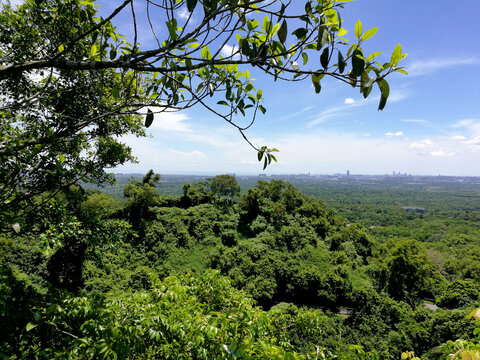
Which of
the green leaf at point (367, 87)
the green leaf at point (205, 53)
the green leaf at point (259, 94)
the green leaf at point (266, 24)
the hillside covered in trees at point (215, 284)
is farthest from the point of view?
the hillside covered in trees at point (215, 284)

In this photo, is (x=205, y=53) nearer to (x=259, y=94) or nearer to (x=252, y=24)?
(x=252, y=24)

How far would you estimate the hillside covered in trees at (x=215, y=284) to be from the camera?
7.51 feet

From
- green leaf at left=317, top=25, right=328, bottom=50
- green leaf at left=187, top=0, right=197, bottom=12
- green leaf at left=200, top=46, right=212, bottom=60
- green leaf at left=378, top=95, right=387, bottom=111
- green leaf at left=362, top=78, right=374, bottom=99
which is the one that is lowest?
green leaf at left=378, top=95, right=387, bottom=111

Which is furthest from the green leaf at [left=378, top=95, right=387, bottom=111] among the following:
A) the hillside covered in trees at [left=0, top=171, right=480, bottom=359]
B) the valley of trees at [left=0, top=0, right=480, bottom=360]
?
the hillside covered in trees at [left=0, top=171, right=480, bottom=359]

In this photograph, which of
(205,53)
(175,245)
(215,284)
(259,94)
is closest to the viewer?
(205,53)

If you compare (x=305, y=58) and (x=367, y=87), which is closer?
(x=367, y=87)

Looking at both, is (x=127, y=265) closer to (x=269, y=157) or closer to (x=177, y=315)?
(x=177, y=315)

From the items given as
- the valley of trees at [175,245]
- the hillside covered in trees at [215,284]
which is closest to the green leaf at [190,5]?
the valley of trees at [175,245]

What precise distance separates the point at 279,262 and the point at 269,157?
2155 cm

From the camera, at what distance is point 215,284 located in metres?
3.74

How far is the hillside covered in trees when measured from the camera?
2289mm

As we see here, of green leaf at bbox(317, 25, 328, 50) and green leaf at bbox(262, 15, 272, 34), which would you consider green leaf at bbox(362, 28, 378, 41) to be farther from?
green leaf at bbox(262, 15, 272, 34)

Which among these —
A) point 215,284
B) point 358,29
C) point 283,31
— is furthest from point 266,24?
point 215,284

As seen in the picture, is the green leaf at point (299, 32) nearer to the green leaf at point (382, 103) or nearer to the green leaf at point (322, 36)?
the green leaf at point (322, 36)
